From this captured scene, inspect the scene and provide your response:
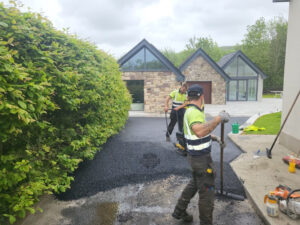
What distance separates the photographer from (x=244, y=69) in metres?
26.8

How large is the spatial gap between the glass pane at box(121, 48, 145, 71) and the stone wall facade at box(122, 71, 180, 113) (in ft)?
1.51

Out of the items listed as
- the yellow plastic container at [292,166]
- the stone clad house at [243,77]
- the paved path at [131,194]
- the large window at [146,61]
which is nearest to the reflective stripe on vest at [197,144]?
the paved path at [131,194]

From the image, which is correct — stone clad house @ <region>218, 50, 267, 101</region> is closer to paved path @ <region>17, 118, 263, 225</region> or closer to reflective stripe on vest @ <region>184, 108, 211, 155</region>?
paved path @ <region>17, 118, 263, 225</region>

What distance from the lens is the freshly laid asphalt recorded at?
489 cm

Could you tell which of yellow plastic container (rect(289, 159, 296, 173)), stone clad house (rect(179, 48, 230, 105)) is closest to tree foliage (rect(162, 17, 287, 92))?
stone clad house (rect(179, 48, 230, 105))

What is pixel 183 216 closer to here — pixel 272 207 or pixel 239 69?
pixel 272 207

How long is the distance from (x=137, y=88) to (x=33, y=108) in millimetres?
16587

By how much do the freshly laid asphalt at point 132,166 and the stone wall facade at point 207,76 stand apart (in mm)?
16185

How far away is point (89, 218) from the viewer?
12.6ft

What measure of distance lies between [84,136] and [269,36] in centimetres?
5199

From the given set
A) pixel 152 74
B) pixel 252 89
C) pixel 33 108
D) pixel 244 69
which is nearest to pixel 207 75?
pixel 244 69

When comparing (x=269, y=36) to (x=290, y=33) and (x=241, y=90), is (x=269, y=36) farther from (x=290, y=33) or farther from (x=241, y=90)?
(x=290, y=33)

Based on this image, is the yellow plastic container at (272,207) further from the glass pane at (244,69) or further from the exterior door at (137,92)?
the glass pane at (244,69)

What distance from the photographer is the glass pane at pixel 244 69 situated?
1046 inches
